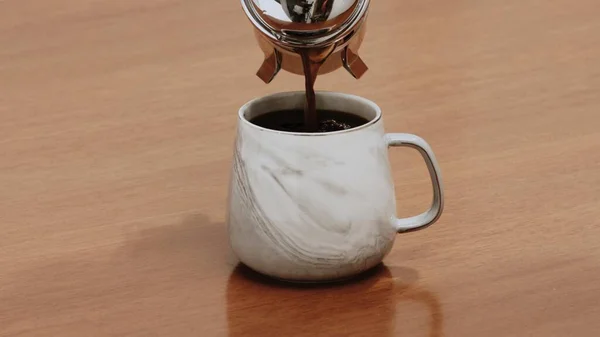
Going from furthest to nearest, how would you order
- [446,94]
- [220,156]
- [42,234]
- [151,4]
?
[151,4] < [446,94] < [220,156] < [42,234]

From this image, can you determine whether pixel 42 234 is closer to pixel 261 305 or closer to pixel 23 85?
pixel 261 305

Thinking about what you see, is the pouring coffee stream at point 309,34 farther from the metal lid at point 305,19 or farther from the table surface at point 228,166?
the table surface at point 228,166

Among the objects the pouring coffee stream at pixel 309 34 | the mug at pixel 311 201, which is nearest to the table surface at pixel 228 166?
the mug at pixel 311 201

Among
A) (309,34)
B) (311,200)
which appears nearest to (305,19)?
(309,34)

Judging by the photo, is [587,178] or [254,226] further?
[587,178]

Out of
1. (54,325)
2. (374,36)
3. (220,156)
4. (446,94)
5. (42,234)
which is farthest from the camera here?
(374,36)

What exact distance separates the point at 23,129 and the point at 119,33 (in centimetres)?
31

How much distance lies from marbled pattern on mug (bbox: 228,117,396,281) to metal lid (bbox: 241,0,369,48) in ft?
0.21

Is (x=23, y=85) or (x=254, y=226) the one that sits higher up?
(x=254, y=226)

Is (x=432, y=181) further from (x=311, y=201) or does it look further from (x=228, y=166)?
(x=228, y=166)

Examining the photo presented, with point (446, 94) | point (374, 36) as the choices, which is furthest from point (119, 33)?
point (446, 94)

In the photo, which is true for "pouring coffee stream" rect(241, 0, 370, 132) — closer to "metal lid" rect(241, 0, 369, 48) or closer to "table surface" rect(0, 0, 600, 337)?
"metal lid" rect(241, 0, 369, 48)

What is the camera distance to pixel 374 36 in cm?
118

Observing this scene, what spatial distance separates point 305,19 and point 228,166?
26cm
